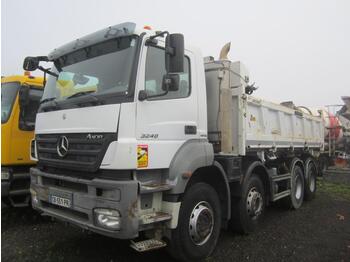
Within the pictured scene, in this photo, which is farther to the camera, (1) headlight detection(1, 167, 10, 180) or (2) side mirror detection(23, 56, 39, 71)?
(1) headlight detection(1, 167, 10, 180)

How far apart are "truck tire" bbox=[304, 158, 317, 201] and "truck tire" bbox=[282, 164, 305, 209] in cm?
27

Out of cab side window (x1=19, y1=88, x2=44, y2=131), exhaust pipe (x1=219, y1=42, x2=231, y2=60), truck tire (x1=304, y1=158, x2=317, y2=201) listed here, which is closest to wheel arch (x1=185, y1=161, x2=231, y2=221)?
exhaust pipe (x1=219, y1=42, x2=231, y2=60)

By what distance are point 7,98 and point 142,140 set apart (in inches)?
134

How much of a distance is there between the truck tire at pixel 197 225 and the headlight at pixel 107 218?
0.77m

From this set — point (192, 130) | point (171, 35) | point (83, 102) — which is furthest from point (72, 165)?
point (171, 35)

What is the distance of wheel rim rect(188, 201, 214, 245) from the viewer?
4164 mm

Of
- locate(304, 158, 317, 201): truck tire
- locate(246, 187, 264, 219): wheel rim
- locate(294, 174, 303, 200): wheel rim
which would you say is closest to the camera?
locate(246, 187, 264, 219): wheel rim

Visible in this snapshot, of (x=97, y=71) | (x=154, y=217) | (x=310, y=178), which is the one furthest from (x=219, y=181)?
(x=310, y=178)

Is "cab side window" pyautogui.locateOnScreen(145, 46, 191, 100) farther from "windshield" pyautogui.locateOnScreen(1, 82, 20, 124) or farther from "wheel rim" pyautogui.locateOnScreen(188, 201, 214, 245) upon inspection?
"windshield" pyautogui.locateOnScreen(1, 82, 20, 124)

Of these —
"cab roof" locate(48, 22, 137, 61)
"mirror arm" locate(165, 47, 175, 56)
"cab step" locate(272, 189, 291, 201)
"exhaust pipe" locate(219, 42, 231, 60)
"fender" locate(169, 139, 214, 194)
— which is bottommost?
"cab step" locate(272, 189, 291, 201)

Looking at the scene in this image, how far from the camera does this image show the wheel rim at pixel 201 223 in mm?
4164

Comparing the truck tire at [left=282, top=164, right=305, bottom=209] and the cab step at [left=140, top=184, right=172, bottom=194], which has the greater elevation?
the cab step at [left=140, top=184, right=172, bottom=194]

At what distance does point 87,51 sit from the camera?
4.20m

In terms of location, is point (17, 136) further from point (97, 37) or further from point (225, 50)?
point (225, 50)
